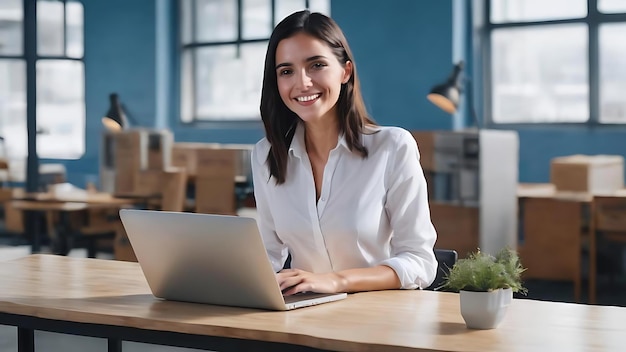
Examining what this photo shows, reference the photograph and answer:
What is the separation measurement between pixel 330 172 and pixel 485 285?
0.68 meters

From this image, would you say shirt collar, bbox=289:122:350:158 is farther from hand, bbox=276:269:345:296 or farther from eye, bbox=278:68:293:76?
hand, bbox=276:269:345:296

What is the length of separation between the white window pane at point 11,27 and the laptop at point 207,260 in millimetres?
8116

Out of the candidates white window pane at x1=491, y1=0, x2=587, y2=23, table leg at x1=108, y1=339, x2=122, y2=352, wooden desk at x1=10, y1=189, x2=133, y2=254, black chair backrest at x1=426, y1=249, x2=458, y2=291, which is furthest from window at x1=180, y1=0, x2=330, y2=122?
table leg at x1=108, y1=339, x2=122, y2=352

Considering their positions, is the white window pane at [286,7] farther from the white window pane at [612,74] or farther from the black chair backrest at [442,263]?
the black chair backrest at [442,263]

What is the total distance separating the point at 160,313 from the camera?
1.73 m

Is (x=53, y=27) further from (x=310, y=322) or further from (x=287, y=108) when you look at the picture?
(x=310, y=322)

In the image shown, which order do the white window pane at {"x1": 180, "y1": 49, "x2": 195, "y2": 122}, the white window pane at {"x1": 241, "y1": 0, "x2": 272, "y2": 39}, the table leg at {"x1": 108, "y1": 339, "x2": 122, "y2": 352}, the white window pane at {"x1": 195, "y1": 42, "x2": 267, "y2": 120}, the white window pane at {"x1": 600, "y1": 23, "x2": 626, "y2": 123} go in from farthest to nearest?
the white window pane at {"x1": 180, "y1": 49, "x2": 195, "y2": 122} < the white window pane at {"x1": 195, "y1": 42, "x2": 267, "y2": 120} < the white window pane at {"x1": 241, "y1": 0, "x2": 272, "y2": 39} < the white window pane at {"x1": 600, "y1": 23, "x2": 626, "y2": 123} < the table leg at {"x1": 108, "y1": 339, "x2": 122, "y2": 352}

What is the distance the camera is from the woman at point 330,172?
6.91 feet

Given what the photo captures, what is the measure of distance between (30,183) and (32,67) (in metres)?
→ 1.06

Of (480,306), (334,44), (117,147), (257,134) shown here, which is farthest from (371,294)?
(257,134)

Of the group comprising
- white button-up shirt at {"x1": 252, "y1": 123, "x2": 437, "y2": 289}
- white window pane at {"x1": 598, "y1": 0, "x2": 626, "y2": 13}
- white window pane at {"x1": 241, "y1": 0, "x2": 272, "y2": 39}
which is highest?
white window pane at {"x1": 241, "y1": 0, "x2": 272, "y2": 39}

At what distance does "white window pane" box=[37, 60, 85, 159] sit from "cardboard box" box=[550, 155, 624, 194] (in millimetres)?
5117

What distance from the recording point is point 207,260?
→ 68.6 inches

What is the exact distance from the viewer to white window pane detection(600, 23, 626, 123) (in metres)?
7.01
